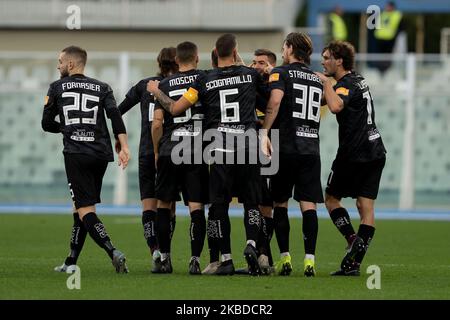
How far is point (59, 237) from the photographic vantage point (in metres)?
15.8

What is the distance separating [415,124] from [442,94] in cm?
78

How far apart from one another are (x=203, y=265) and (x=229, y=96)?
2.06 metres

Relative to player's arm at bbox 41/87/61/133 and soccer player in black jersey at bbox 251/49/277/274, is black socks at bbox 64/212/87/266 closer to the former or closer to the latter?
player's arm at bbox 41/87/61/133

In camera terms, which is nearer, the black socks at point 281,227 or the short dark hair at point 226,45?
the short dark hair at point 226,45

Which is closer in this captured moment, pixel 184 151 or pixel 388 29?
pixel 184 151

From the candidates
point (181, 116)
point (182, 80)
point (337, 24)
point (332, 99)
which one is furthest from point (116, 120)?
point (337, 24)

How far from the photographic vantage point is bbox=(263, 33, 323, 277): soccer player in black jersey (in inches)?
424

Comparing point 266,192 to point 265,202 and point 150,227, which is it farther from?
point 150,227

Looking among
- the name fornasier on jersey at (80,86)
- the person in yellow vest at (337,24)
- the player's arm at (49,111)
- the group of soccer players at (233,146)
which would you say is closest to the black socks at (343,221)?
the group of soccer players at (233,146)

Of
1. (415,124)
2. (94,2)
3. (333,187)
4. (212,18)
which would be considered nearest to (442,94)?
(415,124)

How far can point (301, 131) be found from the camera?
35.5 feet

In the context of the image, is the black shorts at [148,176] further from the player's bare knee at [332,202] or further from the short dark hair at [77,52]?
the player's bare knee at [332,202]

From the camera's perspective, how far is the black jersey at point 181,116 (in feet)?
36.1

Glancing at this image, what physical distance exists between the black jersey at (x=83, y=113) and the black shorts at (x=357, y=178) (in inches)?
82.2
